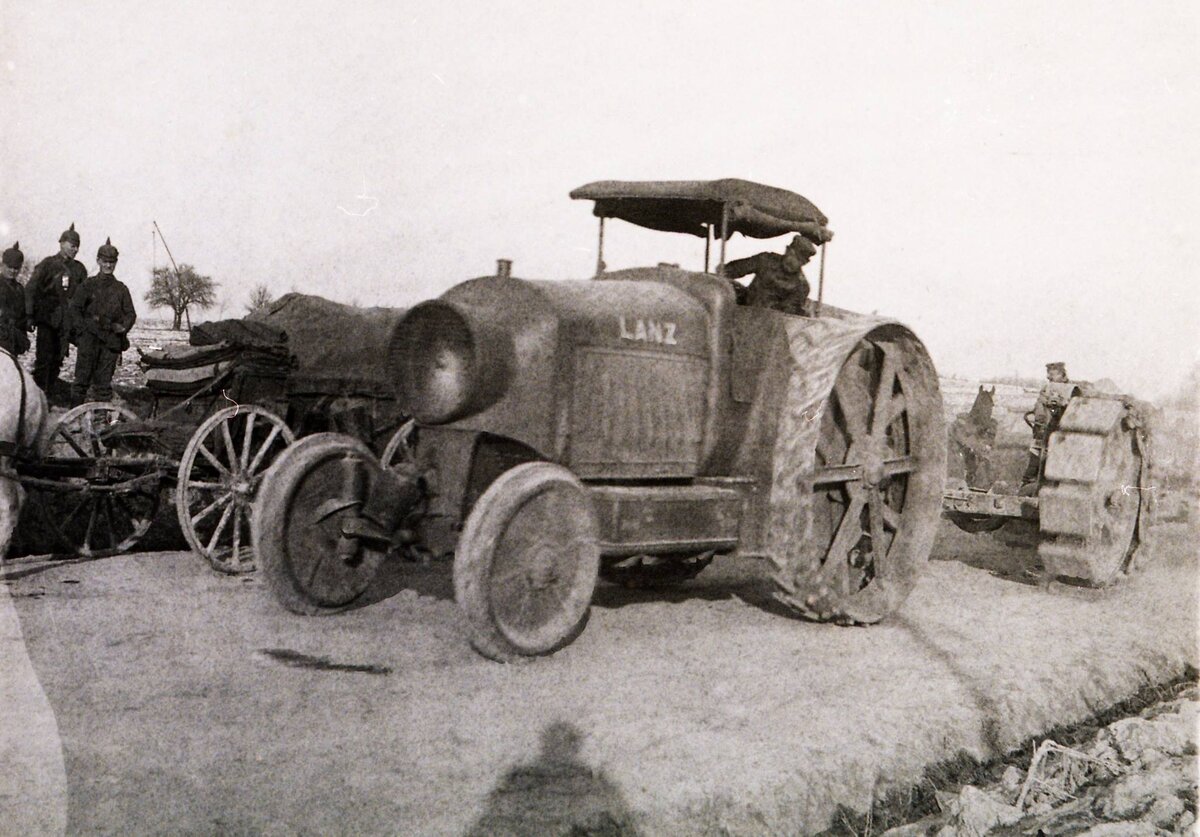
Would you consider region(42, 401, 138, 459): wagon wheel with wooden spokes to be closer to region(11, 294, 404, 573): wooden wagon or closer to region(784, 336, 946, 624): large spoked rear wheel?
region(11, 294, 404, 573): wooden wagon

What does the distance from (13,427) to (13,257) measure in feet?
9.89

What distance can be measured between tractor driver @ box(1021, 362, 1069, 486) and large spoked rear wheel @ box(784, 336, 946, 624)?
166 centimetres

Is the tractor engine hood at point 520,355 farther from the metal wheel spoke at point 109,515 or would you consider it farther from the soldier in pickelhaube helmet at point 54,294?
the soldier in pickelhaube helmet at point 54,294

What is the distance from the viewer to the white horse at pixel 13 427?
19.0 ft

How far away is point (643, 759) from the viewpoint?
3570 mm

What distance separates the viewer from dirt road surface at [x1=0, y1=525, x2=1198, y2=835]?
317 cm

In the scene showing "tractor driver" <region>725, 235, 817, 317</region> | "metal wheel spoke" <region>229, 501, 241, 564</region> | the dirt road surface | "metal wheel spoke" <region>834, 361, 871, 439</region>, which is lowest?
the dirt road surface

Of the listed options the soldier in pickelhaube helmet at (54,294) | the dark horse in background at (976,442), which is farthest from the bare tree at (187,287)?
the dark horse in background at (976,442)

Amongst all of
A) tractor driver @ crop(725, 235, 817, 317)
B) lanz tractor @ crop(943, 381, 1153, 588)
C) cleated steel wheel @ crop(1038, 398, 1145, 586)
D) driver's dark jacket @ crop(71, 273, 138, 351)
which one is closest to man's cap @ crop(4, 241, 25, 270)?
driver's dark jacket @ crop(71, 273, 138, 351)

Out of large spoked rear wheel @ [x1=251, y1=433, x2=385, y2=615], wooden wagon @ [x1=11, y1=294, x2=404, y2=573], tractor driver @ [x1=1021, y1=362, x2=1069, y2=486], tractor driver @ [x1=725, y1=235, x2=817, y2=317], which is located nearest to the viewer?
large spoked rear wheel @ [x1=251, y1=433, x2=385, y2=615]

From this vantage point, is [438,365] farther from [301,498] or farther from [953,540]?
[953,540]

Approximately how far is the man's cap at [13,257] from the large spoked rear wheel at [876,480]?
256 inches

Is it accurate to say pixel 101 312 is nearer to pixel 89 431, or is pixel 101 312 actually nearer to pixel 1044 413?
pixel 89 431

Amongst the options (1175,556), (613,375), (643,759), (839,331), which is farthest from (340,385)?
(1175,556)
